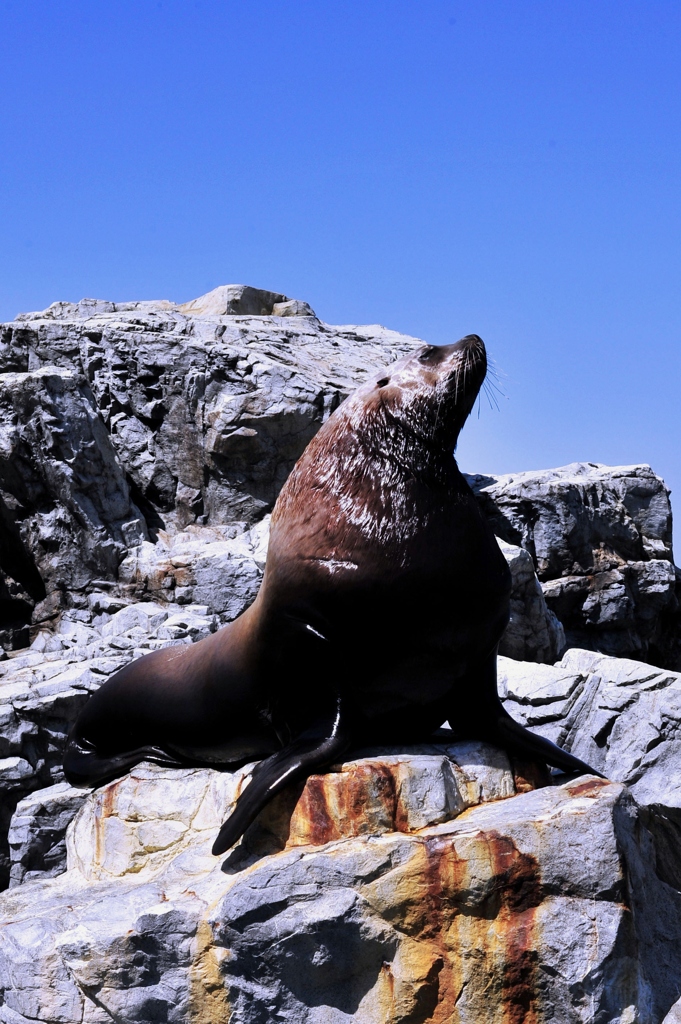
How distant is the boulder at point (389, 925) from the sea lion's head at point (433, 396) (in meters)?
1.31

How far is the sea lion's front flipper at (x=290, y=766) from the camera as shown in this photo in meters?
3.79

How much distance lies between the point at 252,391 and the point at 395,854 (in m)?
7.86

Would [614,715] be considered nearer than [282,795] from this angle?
No

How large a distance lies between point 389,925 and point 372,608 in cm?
110

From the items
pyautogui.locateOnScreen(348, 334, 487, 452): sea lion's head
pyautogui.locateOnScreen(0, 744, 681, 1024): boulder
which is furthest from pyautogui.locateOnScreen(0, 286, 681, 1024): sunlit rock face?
pyautogui.locateOnScreen(348, 334, 487, 452): sea lion's head

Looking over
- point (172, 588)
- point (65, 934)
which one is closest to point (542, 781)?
point (65, 934)

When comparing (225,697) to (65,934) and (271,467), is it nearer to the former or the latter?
(65,934)

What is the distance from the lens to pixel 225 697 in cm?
446

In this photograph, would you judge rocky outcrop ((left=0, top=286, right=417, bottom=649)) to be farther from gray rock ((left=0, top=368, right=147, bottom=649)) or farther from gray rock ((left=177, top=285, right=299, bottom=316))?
gray rock ((left=177, top=285, right=299, bottom=316))

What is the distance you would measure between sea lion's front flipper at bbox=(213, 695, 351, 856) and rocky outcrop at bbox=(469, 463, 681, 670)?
8603mm

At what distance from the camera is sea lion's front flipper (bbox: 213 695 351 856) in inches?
149

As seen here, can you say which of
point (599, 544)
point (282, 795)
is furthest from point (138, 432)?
point (282, 795)

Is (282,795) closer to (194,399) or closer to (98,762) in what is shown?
(98,762)

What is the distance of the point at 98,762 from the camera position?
16.7 feet
